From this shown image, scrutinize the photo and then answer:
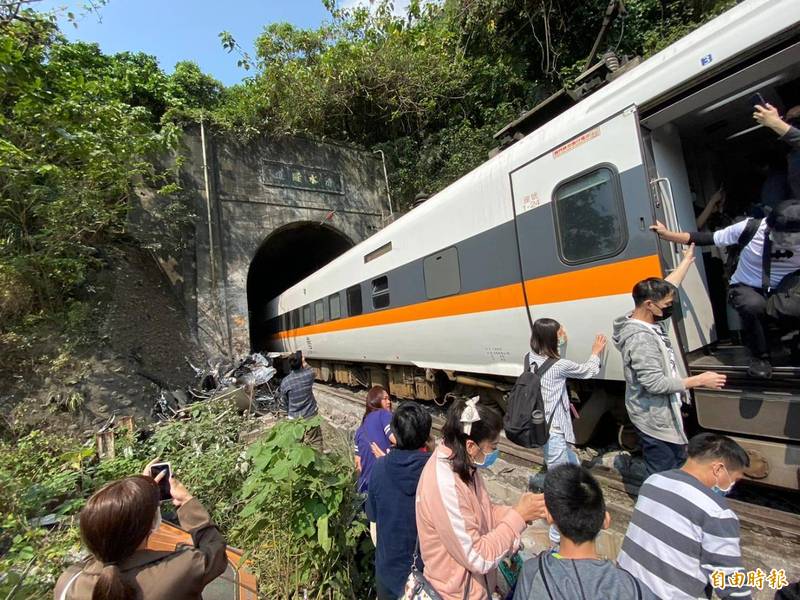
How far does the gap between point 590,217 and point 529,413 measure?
6.27ft

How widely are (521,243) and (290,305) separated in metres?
11.3

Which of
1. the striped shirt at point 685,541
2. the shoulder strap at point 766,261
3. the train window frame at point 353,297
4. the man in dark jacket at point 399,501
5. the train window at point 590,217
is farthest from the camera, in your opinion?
the train window frame at point 353,297

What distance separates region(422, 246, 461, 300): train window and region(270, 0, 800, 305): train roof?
1476 millimetres

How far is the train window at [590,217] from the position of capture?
3326 mm

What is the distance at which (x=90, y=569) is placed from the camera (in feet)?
4.41

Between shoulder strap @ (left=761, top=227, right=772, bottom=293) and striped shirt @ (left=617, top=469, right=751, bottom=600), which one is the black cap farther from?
striped shirt @ (left=617, top=469, right=751, bottom=600)

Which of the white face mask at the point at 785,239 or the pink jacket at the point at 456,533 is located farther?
the white face mask at the point at 785,239

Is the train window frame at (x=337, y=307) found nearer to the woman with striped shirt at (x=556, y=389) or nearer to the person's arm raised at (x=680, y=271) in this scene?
the woman with striped shirt at (x=556, y=389)

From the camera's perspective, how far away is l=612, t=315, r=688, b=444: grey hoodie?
2.41 m

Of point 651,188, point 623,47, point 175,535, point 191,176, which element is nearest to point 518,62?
point 623,47

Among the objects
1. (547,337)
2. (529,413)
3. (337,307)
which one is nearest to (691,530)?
(529,413)

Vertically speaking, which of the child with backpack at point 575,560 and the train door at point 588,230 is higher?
the train door at point 588,230

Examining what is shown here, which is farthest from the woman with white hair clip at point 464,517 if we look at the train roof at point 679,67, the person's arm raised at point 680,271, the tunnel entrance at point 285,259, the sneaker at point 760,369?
the tunnel entrance at point 285,259

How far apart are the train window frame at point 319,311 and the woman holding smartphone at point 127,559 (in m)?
9.20
